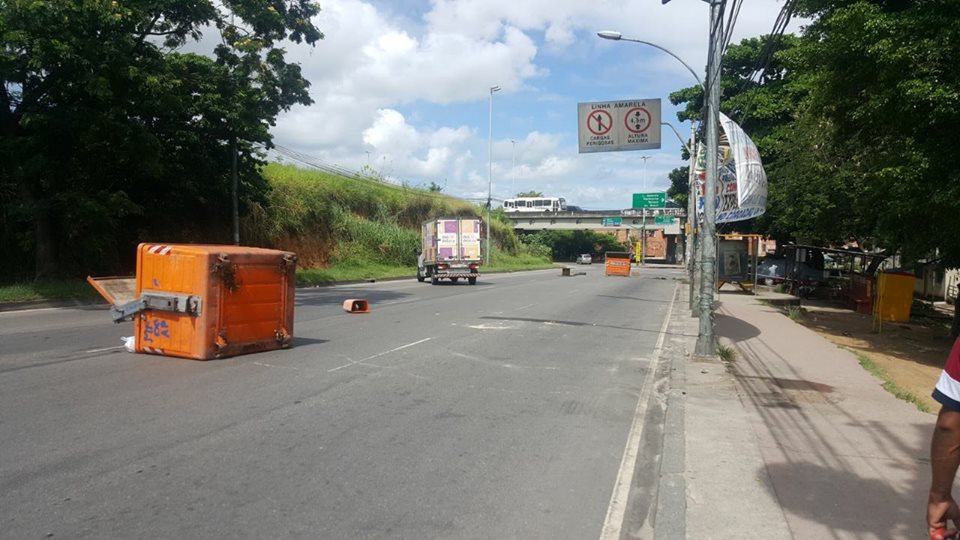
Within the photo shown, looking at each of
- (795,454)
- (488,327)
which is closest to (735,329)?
(488,327)

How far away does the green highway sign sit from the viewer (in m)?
70.9

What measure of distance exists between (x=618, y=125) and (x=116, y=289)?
13222 mm

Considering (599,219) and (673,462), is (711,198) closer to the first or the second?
(673,462)

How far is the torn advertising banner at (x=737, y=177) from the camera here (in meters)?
11.9

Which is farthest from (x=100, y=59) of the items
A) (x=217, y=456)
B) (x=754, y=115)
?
(x=754, y=115)

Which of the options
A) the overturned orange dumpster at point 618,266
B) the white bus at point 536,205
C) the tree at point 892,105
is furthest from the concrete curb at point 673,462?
the white bus at point 536,205

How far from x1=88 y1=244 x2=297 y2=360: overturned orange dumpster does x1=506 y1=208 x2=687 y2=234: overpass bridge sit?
240 feet

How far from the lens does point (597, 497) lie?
496 centimetres

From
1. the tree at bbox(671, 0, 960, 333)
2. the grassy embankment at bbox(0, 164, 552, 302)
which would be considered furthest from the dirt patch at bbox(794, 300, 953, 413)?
the grassy embankment at bbox(0, 164, 552, 302)

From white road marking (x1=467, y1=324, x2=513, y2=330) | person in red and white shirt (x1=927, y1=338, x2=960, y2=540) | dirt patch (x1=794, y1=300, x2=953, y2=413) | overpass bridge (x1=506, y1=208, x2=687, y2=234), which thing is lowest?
dirt patch (x1=794, y1=300, x2=953, y2=413)

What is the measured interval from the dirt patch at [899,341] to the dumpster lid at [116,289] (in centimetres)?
1110

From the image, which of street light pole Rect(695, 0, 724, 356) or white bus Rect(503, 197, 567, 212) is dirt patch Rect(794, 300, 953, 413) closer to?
street light pole Rect(695, 0, 724, 356)

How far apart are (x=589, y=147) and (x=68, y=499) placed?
16.4 m

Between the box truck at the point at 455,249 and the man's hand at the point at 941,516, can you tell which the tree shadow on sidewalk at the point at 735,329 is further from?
the box truck at the point at 455,249
